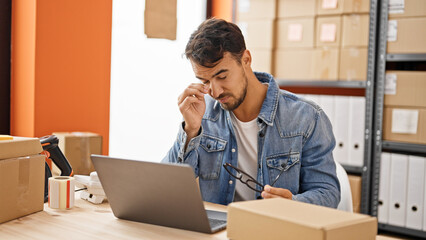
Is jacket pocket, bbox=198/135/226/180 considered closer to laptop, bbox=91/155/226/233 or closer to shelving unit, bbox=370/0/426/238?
laptop, bbox=91/155/226/233

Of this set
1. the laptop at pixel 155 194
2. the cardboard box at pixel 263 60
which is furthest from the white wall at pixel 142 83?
the laptop at pixel 155 194

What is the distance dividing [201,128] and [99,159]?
57cm

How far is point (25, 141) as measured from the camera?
1251 mm

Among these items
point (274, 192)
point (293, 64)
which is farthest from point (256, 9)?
point (274, 192)

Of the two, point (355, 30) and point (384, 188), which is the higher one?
point (355, 30)

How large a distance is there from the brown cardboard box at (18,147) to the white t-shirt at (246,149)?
0.72 meters

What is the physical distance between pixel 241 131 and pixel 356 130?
4.18ft

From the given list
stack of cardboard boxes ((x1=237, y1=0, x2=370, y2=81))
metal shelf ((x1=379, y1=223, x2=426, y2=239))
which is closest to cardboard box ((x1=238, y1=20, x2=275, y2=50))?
stack of cardboard boxes ((x1=237, y1=0, x2=370, y2=81))

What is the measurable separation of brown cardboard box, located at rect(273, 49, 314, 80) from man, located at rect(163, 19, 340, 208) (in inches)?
50.0

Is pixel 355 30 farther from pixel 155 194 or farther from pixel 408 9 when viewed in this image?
pixel 155 194

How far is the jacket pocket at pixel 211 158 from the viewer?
1708mm

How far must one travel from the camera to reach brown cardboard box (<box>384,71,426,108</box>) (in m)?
2.60

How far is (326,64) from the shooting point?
289 centimetres

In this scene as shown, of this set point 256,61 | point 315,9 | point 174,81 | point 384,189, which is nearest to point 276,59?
point 256,61
